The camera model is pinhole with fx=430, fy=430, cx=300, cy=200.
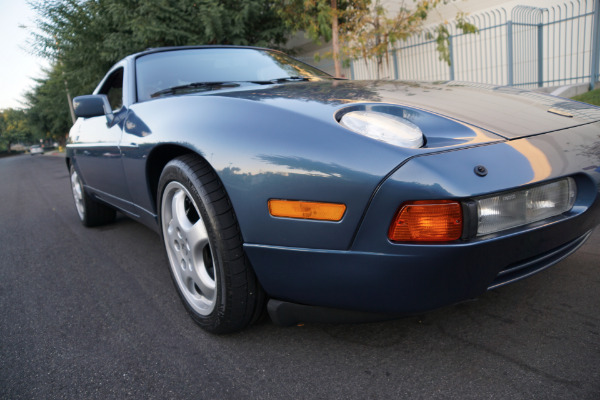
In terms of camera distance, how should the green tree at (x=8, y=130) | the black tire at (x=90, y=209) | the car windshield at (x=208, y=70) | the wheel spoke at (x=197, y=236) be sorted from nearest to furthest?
the wheel spoke at (x=197, y=236)
the car windshield at (x=208, y=70)
the black tire at (x=90, y=209)
the green tree at (x=8, y=130)

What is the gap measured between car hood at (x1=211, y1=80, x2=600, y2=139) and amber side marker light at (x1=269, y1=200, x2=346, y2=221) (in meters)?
0.32

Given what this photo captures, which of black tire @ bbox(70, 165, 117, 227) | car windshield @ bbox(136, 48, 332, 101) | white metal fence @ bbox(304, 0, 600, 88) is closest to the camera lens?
car windshield @ bbox(136, 48, 332, 101)

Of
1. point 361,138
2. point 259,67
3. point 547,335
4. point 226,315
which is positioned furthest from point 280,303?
point 259,67

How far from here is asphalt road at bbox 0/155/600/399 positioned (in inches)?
53.8

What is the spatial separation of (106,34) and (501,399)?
40.0ft

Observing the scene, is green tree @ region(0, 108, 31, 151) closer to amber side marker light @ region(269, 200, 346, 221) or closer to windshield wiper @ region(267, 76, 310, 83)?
windshield wiper @ region(267, 76, 310, 83)

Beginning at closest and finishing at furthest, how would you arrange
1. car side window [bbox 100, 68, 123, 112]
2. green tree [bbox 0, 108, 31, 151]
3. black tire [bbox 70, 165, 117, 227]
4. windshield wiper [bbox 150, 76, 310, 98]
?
1. windshield wiper [bbox 150, 76, 310, 98]
2. car side window [bbox 100, 68, 123, 112]
3. black tire [bbox 70, 165, 117, 227]
4. green tree [bbox 0, 108, 31, 151]

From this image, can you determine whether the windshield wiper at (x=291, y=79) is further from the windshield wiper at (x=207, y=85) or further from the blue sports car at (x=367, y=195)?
the blue sports car at (x=367, y=195)

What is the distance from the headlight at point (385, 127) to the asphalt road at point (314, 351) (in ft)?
2.49

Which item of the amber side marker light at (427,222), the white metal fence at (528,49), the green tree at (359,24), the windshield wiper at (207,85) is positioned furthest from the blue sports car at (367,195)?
the white metal fence at (528,49)

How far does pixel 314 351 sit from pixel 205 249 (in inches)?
25.8

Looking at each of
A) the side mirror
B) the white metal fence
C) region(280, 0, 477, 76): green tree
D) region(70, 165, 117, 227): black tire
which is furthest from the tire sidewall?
the white metal fence

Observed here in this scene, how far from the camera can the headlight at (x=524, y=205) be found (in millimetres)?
1229

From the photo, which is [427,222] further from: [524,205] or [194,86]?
[194,86]
